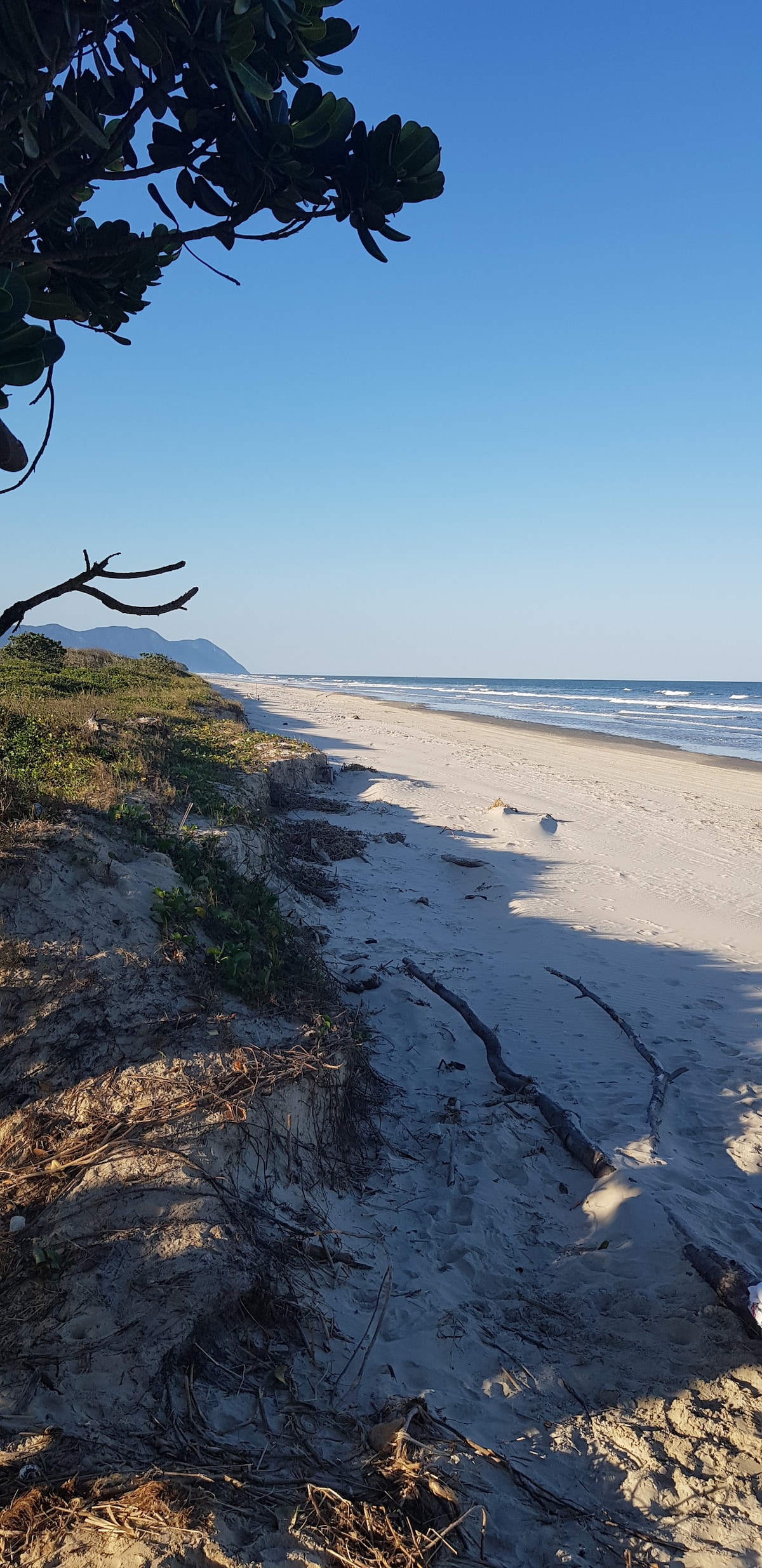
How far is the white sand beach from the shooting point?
9.27ft

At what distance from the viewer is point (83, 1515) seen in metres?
2.11

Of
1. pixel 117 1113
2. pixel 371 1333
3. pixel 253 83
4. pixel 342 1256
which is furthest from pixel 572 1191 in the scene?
pixel 253 83

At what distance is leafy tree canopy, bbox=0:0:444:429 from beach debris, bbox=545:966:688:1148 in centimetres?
523

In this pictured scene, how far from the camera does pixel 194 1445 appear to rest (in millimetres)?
2480

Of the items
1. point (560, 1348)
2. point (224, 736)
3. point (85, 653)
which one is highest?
point (85, 653)

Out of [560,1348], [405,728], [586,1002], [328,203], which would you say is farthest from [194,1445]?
[405,728]

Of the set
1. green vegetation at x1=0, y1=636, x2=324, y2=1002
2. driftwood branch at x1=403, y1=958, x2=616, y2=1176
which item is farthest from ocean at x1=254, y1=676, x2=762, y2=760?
driftwood branch at x1=403, y1=958, x2=616, y2=1176

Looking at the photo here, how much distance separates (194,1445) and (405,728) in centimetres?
3003

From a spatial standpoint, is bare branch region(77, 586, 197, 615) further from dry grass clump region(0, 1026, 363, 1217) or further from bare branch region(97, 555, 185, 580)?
dry grass clump region(0, 1026, 363, 1217)

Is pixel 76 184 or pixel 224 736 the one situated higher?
pixel 76 184

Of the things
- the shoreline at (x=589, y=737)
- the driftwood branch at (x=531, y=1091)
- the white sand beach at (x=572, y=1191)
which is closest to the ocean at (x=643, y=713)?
the shoreline at (x=589, y=737)

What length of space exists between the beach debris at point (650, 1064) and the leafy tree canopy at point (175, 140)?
5226mm

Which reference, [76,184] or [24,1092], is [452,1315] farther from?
[76,184]

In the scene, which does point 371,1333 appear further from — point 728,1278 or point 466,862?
point 466,862
